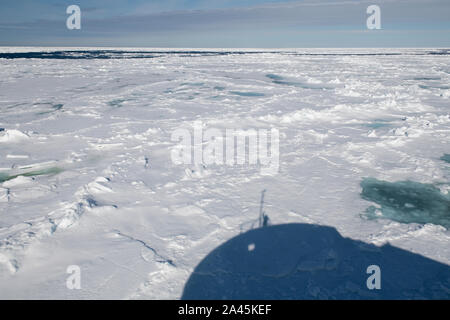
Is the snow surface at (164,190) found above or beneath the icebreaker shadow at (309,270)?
above

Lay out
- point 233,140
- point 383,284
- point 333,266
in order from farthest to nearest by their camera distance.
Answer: point 233,140
point 333,266
point 383,284

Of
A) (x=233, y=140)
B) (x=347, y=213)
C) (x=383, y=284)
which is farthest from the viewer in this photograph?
(x=233, y=140)

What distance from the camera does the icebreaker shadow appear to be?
7.14 feet

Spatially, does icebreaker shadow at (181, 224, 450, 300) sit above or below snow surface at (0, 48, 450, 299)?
below

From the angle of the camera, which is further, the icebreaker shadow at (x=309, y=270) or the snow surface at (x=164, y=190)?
the snow surface at (x=164, y=190)

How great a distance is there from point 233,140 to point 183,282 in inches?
147

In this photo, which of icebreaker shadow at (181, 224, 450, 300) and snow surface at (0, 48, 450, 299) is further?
snow surface at (0, 48, 450, 299)

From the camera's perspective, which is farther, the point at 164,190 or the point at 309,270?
the point at 164,190

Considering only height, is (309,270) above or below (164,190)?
below

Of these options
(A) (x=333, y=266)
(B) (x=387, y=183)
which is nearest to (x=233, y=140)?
(B) (x=387, y=183)

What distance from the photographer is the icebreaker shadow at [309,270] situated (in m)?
2.18

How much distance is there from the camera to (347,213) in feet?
10.3

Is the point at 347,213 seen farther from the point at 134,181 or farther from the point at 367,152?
the point at 134,181

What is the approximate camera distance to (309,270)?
2.41m
